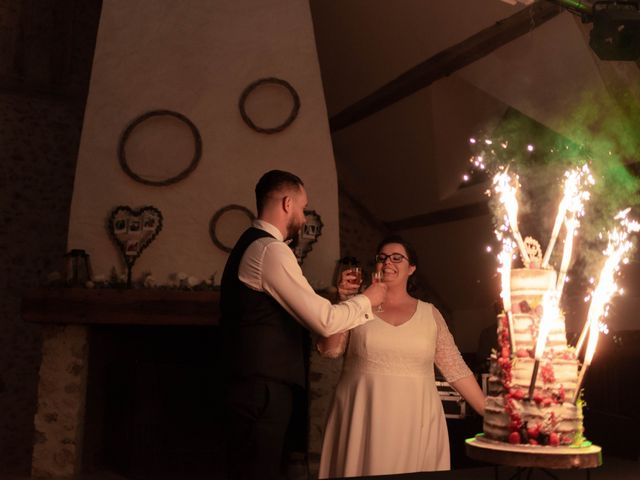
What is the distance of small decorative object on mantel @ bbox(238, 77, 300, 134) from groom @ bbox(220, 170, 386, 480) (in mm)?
2966

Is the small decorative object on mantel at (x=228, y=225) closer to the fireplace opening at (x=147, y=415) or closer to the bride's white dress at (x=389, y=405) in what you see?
the fireplace opening at (x=147, y=415)

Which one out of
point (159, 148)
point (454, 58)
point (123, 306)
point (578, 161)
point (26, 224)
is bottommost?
point (123, 306)

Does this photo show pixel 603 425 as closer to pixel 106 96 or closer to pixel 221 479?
pixel 221 479

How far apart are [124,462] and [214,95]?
2.66m

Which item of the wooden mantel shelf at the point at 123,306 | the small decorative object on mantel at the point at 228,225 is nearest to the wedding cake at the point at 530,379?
the wooden mantel shelf at the point at 123,306

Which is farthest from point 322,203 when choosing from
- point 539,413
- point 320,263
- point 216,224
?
point 539,413

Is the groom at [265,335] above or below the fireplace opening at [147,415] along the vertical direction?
above

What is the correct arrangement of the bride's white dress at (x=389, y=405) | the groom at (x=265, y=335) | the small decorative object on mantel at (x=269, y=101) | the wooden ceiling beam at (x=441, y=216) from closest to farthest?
1. the groom at (x=265, y=335)
2. the bride's white dress at (x=389, y=405)
3. the small decorative object on mantel at (x=269, y=101)
4. the wooden ceiling beam at (x=441, y=216)

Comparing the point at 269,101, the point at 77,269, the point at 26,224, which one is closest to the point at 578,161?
the point at 269,101

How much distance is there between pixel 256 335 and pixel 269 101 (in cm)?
331

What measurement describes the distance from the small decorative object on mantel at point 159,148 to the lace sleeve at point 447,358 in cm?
262

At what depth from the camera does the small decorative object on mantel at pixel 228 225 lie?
4898 mm

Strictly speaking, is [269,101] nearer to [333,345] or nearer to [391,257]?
[391,257]

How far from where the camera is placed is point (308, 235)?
4.95 m
